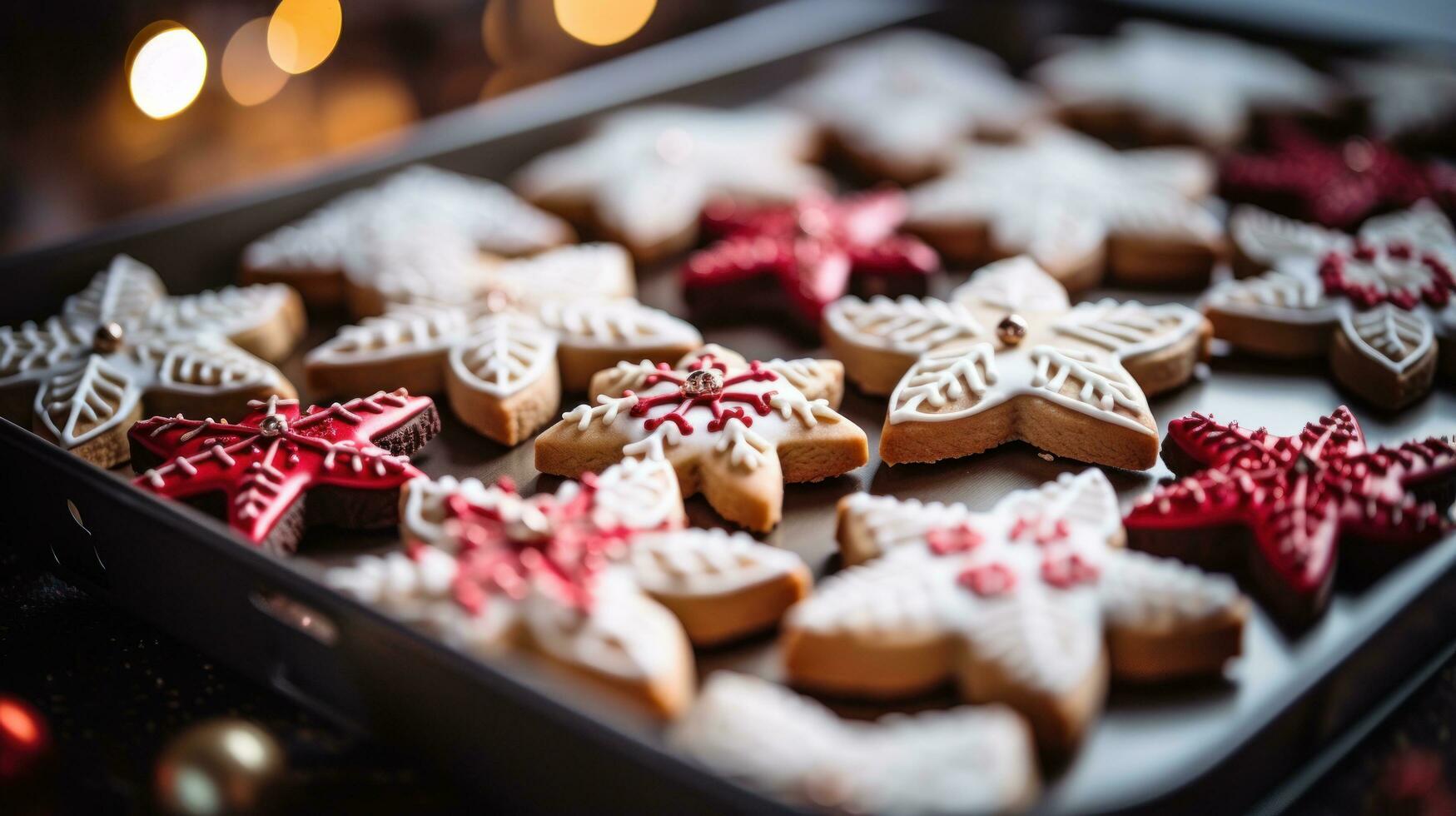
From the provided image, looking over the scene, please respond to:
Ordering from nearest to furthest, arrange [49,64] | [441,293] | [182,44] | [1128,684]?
[1128,684] → [441,293] → [49,64] → [182,44]

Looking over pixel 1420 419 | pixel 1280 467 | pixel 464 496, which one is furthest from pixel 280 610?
pixel 1420 419

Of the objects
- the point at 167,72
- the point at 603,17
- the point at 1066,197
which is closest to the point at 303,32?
the point at 167,72

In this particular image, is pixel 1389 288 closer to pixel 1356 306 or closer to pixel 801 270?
pixel 1356 306

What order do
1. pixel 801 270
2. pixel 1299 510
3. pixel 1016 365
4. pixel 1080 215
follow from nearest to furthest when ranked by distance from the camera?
pixel 1299 510
pixel 1016 365
pixel 801 270
pixel 1080 215

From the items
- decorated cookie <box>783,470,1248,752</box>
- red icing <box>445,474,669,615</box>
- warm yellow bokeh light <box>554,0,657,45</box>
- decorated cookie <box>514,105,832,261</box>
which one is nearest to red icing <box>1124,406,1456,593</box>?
decorated cookie <box>783,470,1248,752</box>

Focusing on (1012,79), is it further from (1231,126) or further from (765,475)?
(765,475)

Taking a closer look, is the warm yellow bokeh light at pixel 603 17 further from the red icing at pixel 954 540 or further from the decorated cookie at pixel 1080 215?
the red icing at pixel 954 540
